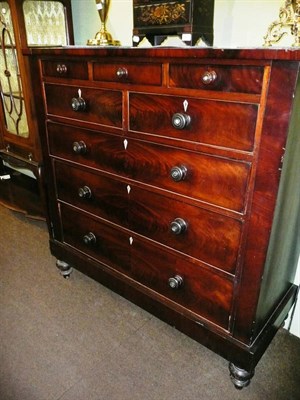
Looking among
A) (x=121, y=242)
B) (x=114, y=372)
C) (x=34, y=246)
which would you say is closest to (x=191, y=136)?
(x=121, y=242)

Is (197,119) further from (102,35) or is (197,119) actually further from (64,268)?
(64,268)

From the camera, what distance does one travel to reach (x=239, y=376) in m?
1.14

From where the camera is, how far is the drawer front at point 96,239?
1.36 m

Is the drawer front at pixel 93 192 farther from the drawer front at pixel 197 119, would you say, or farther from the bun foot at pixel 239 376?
the bun foot at pixel 239 376

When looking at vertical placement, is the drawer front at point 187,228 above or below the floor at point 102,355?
above

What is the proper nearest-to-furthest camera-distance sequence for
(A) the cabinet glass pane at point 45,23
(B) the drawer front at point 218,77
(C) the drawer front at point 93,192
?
(B) the drawer front at point 218,77 < (C) the drawer front at point 93,192 < (A) the cabinet glass pane at point 45,23

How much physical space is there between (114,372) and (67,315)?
0.40 m

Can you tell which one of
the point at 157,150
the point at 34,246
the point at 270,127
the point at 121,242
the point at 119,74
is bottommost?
the point at 34,246

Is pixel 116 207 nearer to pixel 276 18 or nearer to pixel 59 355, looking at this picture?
pixel 59 355

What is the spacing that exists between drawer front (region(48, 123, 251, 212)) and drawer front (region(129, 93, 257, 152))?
0.05m

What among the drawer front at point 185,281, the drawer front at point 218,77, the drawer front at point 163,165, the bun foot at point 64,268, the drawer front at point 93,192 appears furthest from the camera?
the bun foot at point 64,268

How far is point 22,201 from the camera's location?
2.48m

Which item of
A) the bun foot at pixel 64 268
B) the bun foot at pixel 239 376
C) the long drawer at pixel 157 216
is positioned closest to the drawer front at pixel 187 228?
the long drawer at pixel 157 216

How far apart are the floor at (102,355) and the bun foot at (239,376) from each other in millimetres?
44
